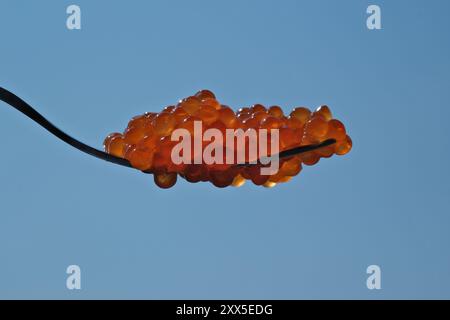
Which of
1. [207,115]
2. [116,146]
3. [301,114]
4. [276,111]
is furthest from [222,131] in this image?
[116,146]

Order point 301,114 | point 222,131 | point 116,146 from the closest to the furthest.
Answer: point 222,131 → point 301,114 → point 116,146

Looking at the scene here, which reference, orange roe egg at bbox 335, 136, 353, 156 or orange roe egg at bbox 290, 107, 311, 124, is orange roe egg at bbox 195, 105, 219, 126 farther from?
orange roe egg at bbox 335, 136, 353, 156

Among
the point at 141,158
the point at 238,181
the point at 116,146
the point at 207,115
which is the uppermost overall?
the point at 207,115

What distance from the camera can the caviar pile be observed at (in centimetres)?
589

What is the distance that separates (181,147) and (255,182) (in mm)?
508

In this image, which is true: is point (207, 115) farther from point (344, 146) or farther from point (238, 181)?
point (344, 146)

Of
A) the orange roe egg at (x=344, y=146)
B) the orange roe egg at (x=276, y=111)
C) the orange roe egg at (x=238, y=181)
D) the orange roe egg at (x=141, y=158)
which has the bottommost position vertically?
the orange roe egg at (x=238, y=181)

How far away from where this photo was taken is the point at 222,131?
5.87 metres

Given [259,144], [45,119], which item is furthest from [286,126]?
[45,119]

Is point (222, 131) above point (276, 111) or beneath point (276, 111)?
beneath

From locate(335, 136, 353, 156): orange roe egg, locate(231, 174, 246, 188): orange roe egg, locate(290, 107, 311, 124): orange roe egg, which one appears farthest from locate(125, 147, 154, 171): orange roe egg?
locate(335, 136, 353, 156): orange roe egg

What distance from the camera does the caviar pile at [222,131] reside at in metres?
5.89

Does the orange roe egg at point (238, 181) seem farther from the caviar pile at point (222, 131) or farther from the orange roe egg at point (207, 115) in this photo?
the orange roe egg at point (207, 115)

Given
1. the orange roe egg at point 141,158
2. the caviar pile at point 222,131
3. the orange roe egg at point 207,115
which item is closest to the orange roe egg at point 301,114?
the caviar pile at point 222,131
